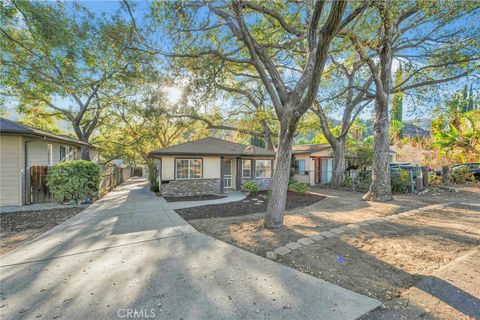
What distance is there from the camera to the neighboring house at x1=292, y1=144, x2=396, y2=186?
16609 millimetres

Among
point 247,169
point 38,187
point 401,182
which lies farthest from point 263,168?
point 38,187

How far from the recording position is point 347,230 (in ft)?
16.7

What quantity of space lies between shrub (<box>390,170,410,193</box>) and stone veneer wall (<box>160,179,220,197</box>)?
9.98 metres

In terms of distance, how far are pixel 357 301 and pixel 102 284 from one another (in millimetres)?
3507

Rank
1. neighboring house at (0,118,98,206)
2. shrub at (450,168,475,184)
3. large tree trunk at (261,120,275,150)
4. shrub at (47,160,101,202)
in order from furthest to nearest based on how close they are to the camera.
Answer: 1. large tree trunk at (261,120,275,150)
2. shrub at (450,168,475,184)
3. shrub at (47,160,101,202)
4. neighboring house at (0,118,98,206)

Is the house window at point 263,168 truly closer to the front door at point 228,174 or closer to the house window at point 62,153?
the front door at point 228,174

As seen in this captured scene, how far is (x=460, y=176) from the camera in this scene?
42.8 feet

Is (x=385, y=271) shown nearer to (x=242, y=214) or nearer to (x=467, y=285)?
(x=467, y=285)

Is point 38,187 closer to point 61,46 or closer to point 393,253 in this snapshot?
point 61,46

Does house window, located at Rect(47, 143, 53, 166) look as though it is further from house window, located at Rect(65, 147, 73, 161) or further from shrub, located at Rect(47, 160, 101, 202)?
shrub, located at Rect(47, 160, 101, 202)

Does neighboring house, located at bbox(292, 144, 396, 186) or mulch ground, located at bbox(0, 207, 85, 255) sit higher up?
neighboring house, located at bbox(292, 144, 396, 186)

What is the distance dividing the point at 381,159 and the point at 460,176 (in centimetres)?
877

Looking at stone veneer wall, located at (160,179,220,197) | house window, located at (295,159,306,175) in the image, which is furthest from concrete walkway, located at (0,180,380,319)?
house window, located at (295,159,306,175)

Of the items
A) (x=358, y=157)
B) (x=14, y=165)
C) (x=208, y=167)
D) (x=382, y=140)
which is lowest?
(x=208, y=167)
